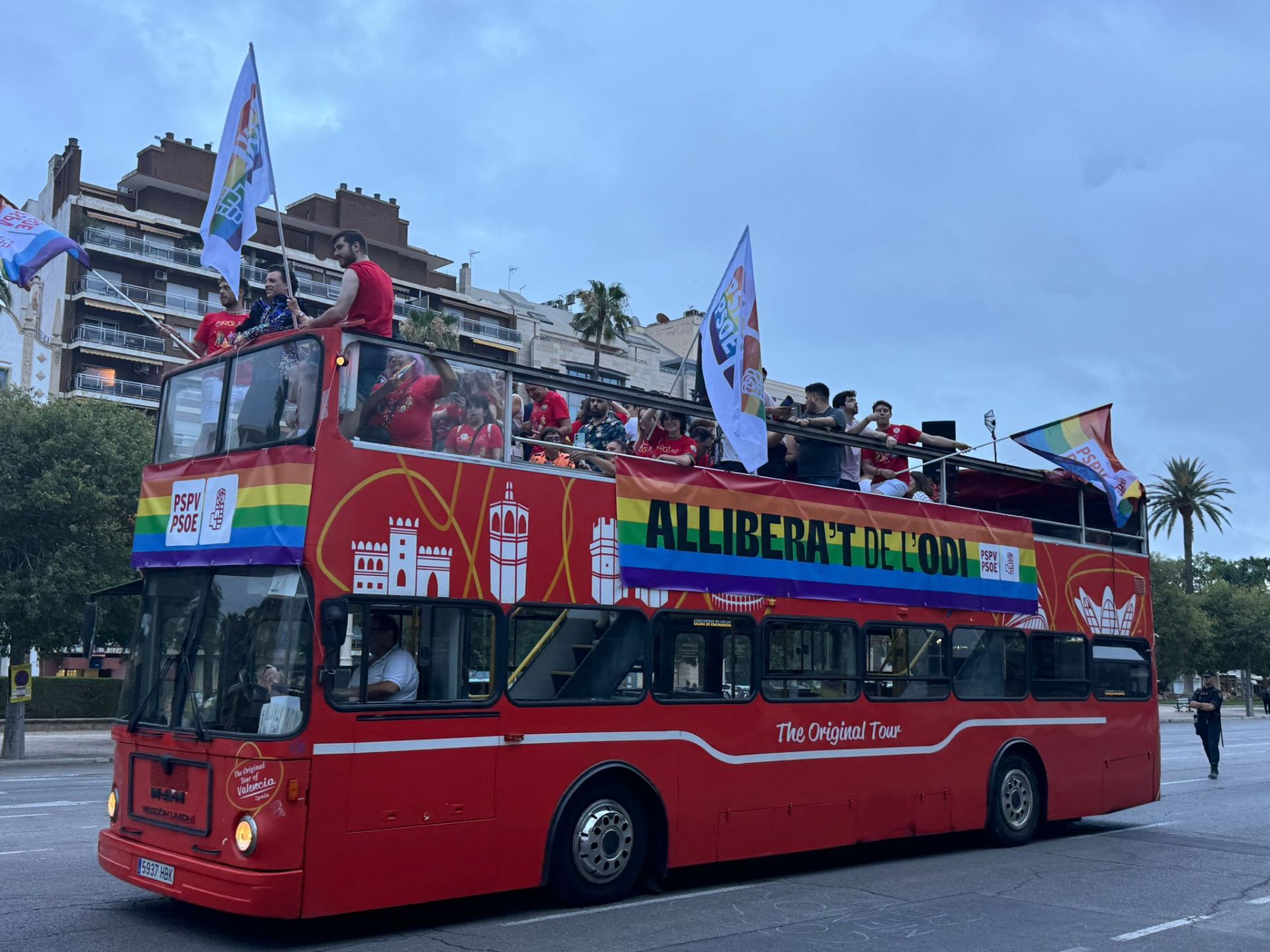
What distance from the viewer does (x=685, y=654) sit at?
389 inches

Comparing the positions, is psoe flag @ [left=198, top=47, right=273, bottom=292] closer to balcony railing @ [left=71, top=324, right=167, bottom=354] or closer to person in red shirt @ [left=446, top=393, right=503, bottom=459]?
Answer: person in red shirt @ [left=446, top=393, right=503, bottom=459]

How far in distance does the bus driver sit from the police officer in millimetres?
18152

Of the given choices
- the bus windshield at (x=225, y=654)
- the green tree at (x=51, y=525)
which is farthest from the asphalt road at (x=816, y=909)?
the green tree at (x=51, y=525)

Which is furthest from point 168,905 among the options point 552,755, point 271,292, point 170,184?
point 170,184

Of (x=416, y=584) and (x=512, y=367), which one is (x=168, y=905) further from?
(x=512, y=367)

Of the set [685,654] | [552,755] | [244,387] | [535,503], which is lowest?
[552,755]

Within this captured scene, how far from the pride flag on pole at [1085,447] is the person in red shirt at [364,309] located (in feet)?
27.0

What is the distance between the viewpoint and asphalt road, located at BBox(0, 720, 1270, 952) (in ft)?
25.8

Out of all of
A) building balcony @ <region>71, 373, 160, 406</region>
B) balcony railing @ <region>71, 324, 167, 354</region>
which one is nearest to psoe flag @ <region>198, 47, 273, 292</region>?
building balcony @ <region>71, 373, 160, 406</region>

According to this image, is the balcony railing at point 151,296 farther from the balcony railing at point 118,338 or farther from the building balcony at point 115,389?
the building balcony at point 115,389

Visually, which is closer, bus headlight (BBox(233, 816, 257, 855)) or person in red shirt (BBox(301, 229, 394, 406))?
bus headlight (BBox(233, 816, 257, 855))

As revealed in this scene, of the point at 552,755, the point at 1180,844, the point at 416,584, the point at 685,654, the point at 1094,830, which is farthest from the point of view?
the point at 1094,830

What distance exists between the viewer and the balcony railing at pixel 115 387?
190 ft

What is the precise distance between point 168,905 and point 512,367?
182 inches
